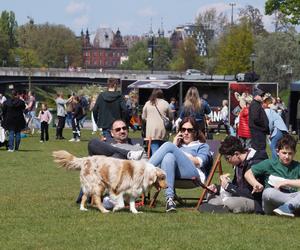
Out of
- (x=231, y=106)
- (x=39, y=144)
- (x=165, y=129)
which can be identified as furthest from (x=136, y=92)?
(x=165, y=129)

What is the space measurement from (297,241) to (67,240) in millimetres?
2132

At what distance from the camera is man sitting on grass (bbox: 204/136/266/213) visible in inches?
422

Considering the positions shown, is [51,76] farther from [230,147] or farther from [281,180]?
[281,180]

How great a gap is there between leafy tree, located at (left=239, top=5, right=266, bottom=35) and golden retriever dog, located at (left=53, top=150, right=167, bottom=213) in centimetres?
10141

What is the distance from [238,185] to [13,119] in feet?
44.2

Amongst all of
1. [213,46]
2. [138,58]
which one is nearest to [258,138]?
[213,46]

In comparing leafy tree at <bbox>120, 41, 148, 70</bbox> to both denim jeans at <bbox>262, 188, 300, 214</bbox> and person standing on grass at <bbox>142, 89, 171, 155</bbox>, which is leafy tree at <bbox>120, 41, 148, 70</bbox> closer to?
person standing on grass at <bbox>142, 89, 171, 155</bbox>

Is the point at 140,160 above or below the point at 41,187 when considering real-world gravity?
above

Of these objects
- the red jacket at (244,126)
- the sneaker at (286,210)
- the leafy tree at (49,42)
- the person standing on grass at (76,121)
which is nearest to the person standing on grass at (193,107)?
the red jacket at (244,126)

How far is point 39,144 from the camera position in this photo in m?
28.0

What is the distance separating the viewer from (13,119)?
23734 mm

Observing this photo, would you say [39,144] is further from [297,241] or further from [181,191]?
[297,241]

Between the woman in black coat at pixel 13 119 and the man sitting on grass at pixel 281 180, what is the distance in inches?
544

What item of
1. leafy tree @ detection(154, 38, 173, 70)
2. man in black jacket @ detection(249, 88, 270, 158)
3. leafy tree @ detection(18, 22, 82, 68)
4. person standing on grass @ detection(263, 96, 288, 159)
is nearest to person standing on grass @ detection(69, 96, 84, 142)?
person standing on grass @ detection(263, 96, 288, 159)
